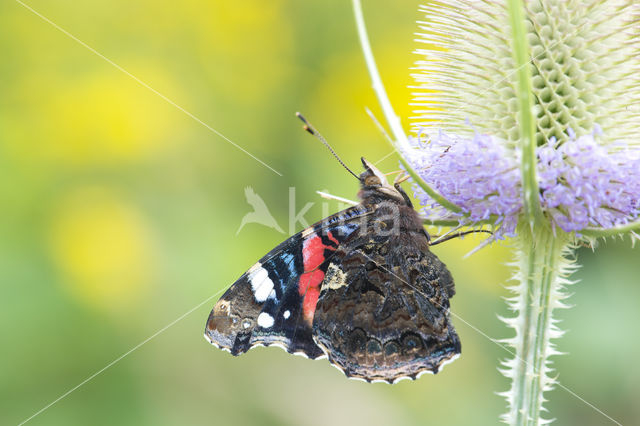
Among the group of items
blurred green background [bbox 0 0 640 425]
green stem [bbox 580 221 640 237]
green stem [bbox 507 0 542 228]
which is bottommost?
blurred green background [bbox 0 0 640 425]

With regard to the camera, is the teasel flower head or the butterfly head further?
the butterfly head

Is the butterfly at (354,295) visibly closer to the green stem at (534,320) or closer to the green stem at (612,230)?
the green stem at (534,320)

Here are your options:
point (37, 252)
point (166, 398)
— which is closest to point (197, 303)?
point (166, 398)

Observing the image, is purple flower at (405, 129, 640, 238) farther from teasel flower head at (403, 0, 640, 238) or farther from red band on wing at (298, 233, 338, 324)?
red band on wing at (298, 233, 338, 324)

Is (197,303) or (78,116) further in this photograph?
(78,116)

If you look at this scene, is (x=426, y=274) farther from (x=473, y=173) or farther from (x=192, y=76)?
(x=192, y=76)

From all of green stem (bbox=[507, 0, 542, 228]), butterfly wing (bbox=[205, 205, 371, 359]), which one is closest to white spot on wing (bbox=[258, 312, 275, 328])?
butterfly wing (bbox=[205, 205, 371, 359])

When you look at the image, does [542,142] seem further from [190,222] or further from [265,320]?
[190,222]

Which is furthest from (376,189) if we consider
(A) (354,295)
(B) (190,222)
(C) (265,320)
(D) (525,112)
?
(B) (190,222)
